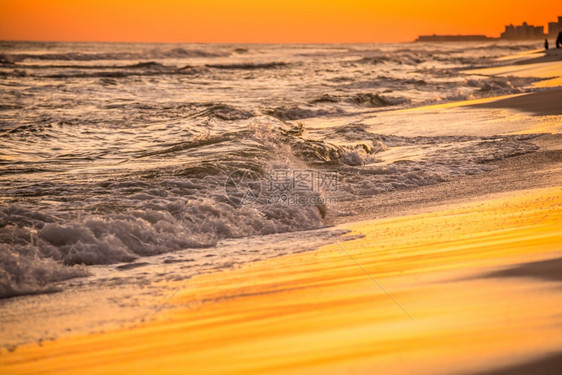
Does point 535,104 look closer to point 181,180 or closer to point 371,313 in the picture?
point 181,180

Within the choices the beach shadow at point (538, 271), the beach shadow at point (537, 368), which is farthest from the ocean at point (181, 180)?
the beach shadow at point (537, 368)

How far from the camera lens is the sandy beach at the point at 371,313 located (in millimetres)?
2602

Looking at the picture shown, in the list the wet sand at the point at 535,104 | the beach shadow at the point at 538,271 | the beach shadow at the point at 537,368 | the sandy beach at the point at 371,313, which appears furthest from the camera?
the wet sand at the point at 535,104

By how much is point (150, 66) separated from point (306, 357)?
142ft

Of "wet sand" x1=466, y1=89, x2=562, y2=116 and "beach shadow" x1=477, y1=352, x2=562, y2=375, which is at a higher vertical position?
"wet sand" x1=466, y1=89, x2=562, y2=116

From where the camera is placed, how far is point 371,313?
3.15 m

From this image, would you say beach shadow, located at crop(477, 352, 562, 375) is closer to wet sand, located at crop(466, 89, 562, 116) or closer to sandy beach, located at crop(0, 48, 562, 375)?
sandy beach, located at crop(0, 48, 562, 375)

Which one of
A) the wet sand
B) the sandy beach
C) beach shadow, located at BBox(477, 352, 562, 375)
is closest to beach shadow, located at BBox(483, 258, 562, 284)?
the sandy beach

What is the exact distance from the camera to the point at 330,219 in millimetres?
6188

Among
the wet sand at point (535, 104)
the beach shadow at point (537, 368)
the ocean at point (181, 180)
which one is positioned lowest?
the ocean at point (181, 180)

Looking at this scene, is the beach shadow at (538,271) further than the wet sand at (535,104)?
No

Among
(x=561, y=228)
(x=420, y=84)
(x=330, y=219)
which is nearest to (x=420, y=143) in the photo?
(x=330, y=219)

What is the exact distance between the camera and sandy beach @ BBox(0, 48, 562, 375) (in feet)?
8.54

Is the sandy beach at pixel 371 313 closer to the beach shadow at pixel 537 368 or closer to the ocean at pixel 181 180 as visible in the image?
the beach shadow at pixel 537 368
